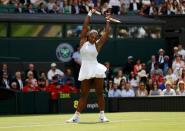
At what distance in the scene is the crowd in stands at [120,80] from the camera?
23688 millimetres

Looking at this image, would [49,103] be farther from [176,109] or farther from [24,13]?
[24,13]

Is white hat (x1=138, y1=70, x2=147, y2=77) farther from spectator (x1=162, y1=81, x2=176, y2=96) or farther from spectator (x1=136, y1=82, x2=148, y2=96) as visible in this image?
spectator (x1=162, y1=81, x2=176, y2=96)

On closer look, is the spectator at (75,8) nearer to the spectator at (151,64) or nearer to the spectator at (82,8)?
the spectator at (82,8)

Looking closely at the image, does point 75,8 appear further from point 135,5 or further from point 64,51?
point 135,5

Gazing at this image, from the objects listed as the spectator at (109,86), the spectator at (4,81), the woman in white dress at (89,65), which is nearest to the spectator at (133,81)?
the spectator at (109,86)

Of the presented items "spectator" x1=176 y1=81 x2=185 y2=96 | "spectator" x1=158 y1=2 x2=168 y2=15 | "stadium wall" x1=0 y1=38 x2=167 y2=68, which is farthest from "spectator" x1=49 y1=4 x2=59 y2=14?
"spectator" x1=176 y1=81 x2=185 y2=96

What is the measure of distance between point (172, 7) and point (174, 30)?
114 centimetres

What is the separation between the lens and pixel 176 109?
73.3 feet

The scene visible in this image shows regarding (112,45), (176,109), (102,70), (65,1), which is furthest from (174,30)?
(102,70)

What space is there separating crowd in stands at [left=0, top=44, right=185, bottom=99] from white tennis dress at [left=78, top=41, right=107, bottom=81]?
8.44m

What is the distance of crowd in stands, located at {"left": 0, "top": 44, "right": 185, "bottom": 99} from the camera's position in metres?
23.7

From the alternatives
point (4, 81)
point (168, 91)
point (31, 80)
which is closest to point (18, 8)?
point (31, 80)

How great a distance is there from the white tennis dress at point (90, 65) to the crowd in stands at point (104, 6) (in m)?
14.0

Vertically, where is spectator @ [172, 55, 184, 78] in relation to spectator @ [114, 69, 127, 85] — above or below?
above
